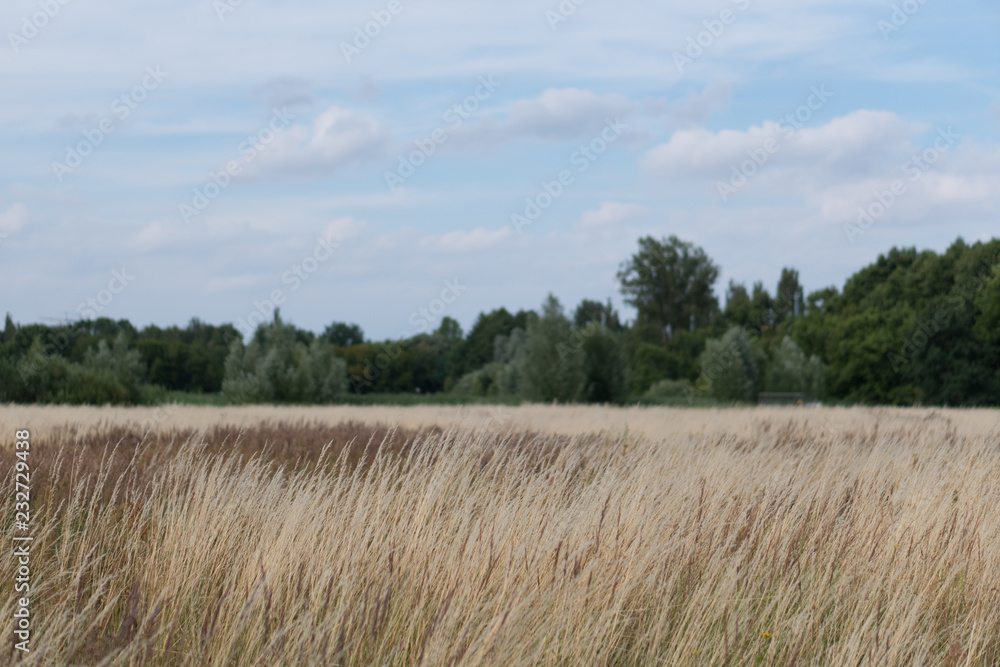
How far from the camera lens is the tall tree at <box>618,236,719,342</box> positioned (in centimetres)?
7325

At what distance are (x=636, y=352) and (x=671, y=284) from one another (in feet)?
39.7

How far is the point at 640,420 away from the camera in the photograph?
49.2 feet

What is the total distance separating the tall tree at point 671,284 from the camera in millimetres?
73250

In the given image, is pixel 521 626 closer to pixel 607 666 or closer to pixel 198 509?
pixel 607 666

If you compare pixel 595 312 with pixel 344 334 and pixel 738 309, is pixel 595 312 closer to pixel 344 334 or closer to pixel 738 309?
pixel 738 309

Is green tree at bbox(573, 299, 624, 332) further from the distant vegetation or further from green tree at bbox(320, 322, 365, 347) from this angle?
green tree at bbox(320, 322, 365, 347)

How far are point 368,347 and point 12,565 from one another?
2273 inches

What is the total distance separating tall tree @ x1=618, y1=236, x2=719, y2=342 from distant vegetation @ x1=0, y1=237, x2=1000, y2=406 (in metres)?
0.13

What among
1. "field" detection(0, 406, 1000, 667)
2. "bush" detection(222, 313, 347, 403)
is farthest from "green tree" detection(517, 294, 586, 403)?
"field" detection(0, 406, 1000, 667)

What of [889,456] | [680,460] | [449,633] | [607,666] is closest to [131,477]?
[449,633]

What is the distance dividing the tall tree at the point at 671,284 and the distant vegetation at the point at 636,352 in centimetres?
13

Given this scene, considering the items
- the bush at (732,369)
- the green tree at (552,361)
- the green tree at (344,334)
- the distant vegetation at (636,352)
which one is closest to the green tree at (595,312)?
the distant vegetation at (636,352)

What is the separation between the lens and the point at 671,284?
74.0m

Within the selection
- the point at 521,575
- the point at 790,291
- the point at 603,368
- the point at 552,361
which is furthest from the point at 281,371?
the point at 790,291
